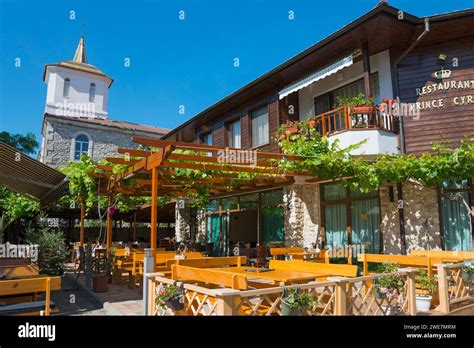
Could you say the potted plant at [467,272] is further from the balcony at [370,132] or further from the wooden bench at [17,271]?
the wooden bench at [17,271]

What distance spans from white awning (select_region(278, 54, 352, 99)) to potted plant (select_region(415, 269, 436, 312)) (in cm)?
553

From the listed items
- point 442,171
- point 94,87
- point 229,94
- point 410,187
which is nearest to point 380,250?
point 410,187

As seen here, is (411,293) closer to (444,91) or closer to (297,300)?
(297,300)

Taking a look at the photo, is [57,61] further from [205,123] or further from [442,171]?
[442,171]

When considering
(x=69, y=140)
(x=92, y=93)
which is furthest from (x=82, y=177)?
(x=92, y=93)

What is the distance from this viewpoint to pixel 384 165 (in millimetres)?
8438

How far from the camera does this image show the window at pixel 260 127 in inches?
516

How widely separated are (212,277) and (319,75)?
7.25 m

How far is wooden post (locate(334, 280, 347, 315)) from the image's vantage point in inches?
182

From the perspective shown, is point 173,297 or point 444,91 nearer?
point 173,297

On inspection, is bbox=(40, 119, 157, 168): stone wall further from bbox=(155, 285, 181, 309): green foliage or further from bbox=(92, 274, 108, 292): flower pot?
bbox=(155, 285, 181, 309): green foliage

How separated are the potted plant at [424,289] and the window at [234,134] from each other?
916cm

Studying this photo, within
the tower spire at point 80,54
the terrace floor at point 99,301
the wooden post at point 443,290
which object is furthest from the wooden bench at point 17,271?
the tower spire at point 80,54
